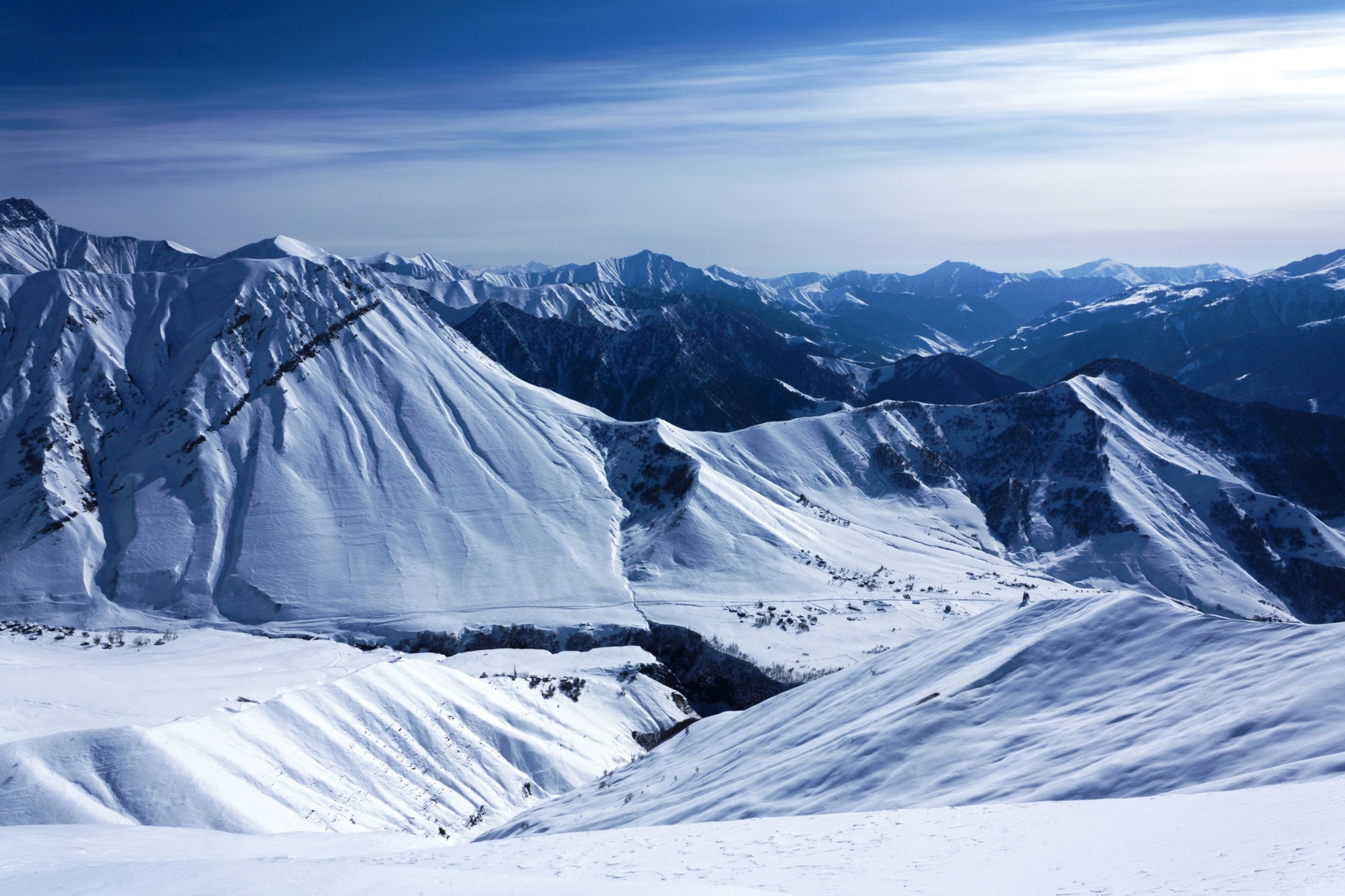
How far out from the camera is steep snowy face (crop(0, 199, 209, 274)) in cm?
17400

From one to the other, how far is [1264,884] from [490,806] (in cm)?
2992

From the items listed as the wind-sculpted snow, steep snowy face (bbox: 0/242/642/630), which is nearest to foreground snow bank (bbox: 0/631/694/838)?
the wind-sculpted snow

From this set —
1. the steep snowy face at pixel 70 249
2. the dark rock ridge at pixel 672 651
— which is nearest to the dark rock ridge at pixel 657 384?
the steep snowy face at pixel 70 249

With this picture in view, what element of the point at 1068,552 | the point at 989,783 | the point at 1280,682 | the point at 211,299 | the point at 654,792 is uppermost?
the point at 211,299

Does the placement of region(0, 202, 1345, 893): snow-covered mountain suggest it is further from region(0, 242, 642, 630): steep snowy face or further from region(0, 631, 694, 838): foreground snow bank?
region(0, 242, 642, 630): steep snowy face

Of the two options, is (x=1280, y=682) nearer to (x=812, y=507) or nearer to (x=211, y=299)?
(x=812, y=507)

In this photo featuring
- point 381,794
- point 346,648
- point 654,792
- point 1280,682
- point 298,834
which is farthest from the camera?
point 346,648

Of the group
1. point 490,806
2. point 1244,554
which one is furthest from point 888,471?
point 490,806

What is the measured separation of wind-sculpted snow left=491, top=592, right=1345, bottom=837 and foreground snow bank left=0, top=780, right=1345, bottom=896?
1.86 m

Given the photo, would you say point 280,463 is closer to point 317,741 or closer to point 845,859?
point 317,741

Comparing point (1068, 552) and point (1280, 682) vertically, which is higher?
point (1280, 682)

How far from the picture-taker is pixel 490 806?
3353 cm

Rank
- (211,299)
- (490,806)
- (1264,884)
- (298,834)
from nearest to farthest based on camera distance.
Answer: (1264,884) < (298,834) < (490,806) < (211,299)

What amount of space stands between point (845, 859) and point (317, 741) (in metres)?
25.3
